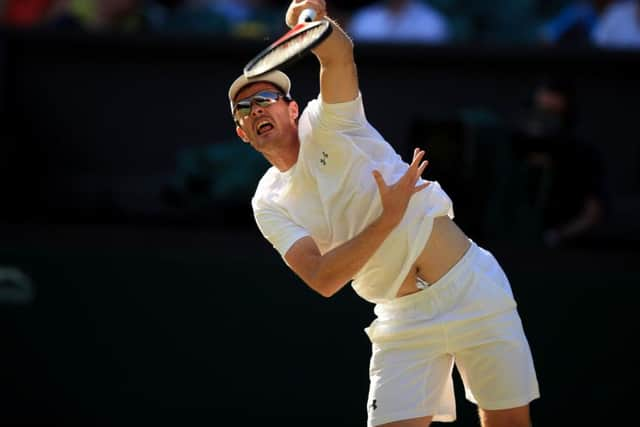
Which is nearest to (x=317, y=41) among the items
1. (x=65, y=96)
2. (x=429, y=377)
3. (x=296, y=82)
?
(x=429, y=377)

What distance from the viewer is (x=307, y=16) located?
4.59 m

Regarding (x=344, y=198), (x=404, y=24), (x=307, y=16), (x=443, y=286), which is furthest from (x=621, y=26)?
(x=307, y=16)

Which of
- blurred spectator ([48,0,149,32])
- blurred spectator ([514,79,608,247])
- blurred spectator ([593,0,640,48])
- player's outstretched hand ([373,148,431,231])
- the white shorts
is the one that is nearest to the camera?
player's outstretched hand ([373,148,431,231])

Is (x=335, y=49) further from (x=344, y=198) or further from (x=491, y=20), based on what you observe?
(x=491, y=20)

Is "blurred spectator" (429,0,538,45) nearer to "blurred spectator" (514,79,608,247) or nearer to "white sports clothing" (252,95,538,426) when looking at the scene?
"blurred spectator" (514,79,608,247)

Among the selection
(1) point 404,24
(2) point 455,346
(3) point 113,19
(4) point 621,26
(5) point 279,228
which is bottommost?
(2) point 455,346

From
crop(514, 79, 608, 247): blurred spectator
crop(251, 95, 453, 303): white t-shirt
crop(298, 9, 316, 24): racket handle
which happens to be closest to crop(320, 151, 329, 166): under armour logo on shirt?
crop(251, 95, 453, 303): white t-shirt

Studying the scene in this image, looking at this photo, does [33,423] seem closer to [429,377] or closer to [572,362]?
[572,362]

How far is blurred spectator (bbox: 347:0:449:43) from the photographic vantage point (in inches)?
342

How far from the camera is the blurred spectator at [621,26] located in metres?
8.59

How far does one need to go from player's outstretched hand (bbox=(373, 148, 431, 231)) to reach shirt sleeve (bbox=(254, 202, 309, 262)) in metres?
0.37

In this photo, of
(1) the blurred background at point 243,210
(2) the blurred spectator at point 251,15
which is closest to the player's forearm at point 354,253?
(1) the blurred background at point 243,210

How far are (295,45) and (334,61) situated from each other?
0.82 ft

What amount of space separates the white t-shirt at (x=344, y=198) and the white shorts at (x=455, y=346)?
14 cm
